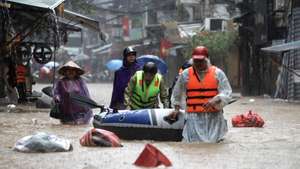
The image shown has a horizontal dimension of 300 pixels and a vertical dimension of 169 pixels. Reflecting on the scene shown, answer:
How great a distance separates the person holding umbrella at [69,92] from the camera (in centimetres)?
1159

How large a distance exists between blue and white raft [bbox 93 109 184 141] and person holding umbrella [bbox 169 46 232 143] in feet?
1.11

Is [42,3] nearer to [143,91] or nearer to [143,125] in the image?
[143,91]

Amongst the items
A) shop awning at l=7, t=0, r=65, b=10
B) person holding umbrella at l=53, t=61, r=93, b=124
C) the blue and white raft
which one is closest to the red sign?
shop awning at l=7, t=0, r=65, b=10

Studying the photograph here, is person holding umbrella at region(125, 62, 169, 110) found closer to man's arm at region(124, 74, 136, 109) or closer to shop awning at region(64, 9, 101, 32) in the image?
man's arm at region(124, 74, 136, 109)

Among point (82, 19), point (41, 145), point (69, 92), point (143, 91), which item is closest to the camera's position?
point (41, 145)

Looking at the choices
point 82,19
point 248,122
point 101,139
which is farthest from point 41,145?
point 82,19

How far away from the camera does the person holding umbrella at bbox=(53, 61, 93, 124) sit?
11.6m

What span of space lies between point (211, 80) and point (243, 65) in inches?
942

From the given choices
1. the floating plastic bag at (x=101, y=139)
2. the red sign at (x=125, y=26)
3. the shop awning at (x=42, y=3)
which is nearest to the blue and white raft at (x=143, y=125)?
the floating plastic bag at (x=101, y=139)

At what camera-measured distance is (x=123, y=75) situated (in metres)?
10.2

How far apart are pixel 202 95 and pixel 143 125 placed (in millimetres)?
1036

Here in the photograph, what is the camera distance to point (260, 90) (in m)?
28.6

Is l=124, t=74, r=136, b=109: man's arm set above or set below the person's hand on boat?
above

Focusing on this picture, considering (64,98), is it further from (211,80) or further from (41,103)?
(41,103)
